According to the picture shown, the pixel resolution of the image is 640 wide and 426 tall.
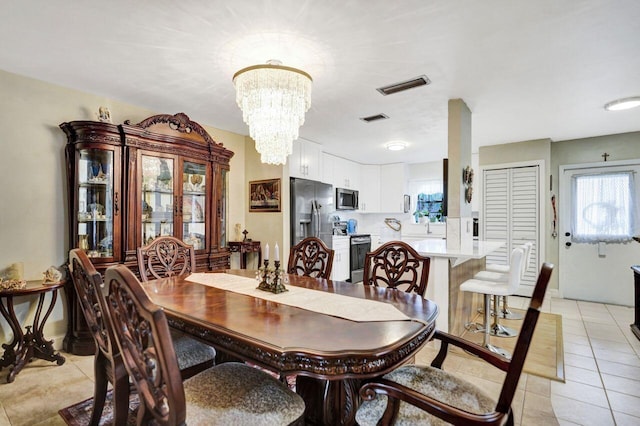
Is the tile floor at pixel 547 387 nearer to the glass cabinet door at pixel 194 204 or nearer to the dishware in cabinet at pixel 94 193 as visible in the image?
the dishware in cabinet at pixel 94 193

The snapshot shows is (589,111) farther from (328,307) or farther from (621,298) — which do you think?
(328,307)

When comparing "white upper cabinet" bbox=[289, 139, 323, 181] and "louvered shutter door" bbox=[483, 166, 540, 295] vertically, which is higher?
"white upper cabinet" bbox=[289, 139, 323, 181]

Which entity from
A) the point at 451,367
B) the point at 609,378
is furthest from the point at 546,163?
the point at 451,367

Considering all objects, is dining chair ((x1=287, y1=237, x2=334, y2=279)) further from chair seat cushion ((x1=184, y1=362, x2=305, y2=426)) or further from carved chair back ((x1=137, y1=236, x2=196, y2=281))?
chair seat cushion ((x1=184, y1=362, x2=305, y2=426))

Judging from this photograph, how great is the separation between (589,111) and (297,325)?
4.01m

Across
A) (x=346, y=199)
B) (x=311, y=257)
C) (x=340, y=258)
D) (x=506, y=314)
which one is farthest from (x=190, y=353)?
(x=346, y=199)

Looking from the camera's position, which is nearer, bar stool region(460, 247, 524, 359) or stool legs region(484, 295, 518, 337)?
bar stool region(460, 247, 524, 359)

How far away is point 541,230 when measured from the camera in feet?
15.3

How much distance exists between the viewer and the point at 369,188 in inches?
261

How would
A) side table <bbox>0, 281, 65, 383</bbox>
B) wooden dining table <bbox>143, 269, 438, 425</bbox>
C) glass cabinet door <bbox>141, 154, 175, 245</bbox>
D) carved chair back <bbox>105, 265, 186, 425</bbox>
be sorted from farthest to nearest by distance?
glass cabinet door <bbox>141, 154, 175, 245</bbox> → side table <bbox>0, 281, 65, 383</bbox> → wooden dining table <bbox>143, 269, 438, 425</bbox> → carved chair back <bbox>105, 265, 186, 425</bbox>

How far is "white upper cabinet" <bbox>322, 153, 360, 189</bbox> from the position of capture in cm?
559

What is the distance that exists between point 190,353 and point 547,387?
8.05ft

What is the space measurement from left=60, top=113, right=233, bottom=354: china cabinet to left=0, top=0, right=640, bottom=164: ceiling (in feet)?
1.25

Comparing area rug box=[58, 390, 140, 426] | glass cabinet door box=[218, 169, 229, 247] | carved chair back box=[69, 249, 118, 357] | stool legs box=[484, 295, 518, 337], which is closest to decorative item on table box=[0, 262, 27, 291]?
area rug box=[58, 390, 140, 426]
